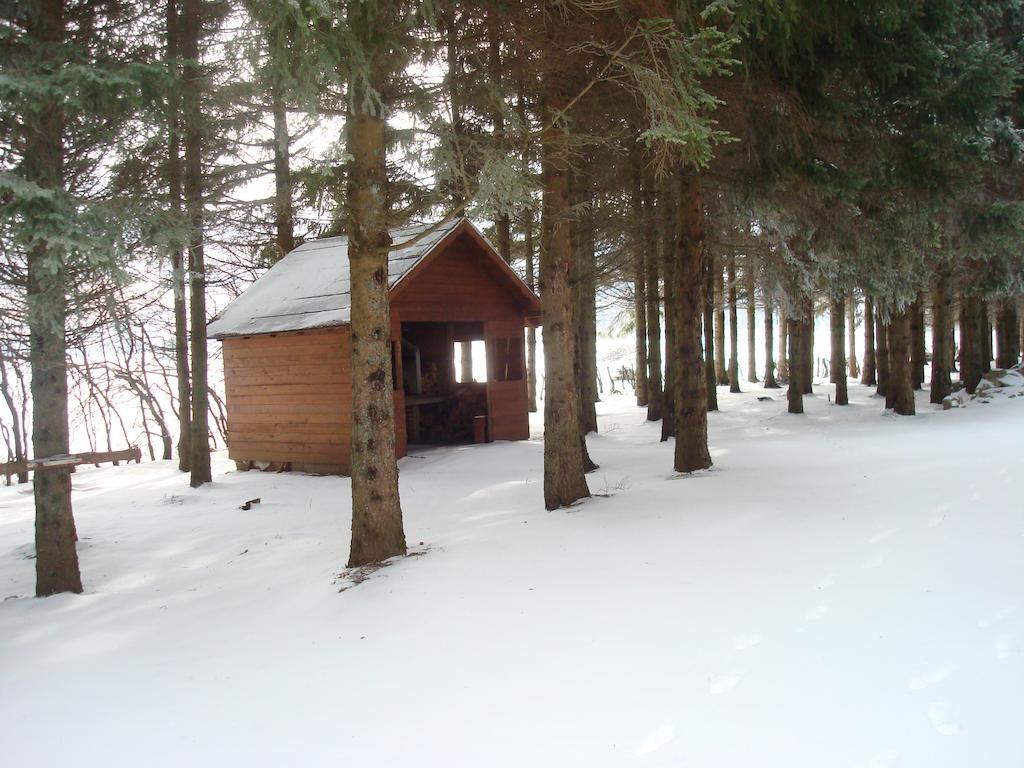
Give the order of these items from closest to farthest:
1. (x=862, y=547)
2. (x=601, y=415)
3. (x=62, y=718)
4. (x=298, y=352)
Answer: (x=62, y=718), (x=862, y=547), (x=298, y=352), (x=601, y=415)

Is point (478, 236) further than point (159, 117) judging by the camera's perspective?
Yes

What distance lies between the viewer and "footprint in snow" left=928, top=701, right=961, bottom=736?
2.95 meters

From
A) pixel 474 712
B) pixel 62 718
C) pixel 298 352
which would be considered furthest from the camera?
pixel 298 352

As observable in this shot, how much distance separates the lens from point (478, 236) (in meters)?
13.7

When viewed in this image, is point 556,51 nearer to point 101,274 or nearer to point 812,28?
point 812,28

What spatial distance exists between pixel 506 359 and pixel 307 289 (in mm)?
4370

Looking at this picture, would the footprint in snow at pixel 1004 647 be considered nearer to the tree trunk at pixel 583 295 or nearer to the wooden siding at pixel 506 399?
the tree trunk at pixel 583 295

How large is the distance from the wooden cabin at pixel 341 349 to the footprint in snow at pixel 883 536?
8614 millimetres

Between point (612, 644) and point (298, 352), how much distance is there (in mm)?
10569

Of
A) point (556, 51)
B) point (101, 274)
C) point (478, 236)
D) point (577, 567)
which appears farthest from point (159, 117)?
point (478, 236)

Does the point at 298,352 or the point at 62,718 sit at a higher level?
the point at 298,352

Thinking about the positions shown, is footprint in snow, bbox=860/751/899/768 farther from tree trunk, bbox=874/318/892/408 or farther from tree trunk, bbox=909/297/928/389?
tree trunk, bbox=874/318/892/408

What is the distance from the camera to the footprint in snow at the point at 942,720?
295 cm

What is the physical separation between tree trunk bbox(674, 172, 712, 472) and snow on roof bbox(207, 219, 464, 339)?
198 inches
